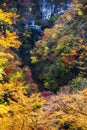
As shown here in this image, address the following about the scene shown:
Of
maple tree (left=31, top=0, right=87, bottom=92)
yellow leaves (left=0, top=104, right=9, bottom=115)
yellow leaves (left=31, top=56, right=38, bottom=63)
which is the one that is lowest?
yellow leaves (left=31, top=56, right=38, bottom=63)

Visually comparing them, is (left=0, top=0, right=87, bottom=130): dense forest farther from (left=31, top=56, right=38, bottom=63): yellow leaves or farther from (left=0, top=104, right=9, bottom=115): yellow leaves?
(left=0, top=104, right=9, bottom=115): yellow leaves

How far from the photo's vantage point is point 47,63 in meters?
27.0

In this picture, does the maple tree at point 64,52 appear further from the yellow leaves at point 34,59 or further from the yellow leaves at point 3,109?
the yellow leaves at point 3,109

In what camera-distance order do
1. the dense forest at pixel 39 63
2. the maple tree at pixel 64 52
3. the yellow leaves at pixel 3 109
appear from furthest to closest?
the maple tree at pixel 64 52 < the dense forest at pixel 39 63 < the yellow leaves at pixel 3 109

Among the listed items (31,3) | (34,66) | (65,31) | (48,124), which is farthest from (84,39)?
(48,124)

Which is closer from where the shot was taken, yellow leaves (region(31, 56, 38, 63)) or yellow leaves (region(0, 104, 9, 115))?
yellow leaves (region(0, 104, 9, 115))

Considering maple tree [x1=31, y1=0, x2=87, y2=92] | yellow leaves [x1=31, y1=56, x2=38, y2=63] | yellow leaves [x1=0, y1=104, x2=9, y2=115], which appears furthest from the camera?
yellow leaves [x1=31, y1=56, x2=38, y2=63]

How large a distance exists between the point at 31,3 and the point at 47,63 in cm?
1058

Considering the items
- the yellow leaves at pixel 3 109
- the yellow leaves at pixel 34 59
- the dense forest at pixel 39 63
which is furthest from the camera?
the yellow leaves at pixel 34 59

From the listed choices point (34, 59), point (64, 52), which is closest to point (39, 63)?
point (34, 59)

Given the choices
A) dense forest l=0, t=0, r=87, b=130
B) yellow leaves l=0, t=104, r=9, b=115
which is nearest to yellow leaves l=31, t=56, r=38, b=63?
dense forest l=0, t=0, r=87, b=130

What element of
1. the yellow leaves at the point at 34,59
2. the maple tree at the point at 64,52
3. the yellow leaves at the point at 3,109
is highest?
the yellow leaves at the point at 3,109

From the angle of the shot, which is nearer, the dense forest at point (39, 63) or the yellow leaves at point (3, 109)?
the yellow leaves at point (3, 109)

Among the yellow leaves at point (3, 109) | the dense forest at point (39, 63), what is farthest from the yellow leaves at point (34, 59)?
the yellow leaves at point (3, 109)
